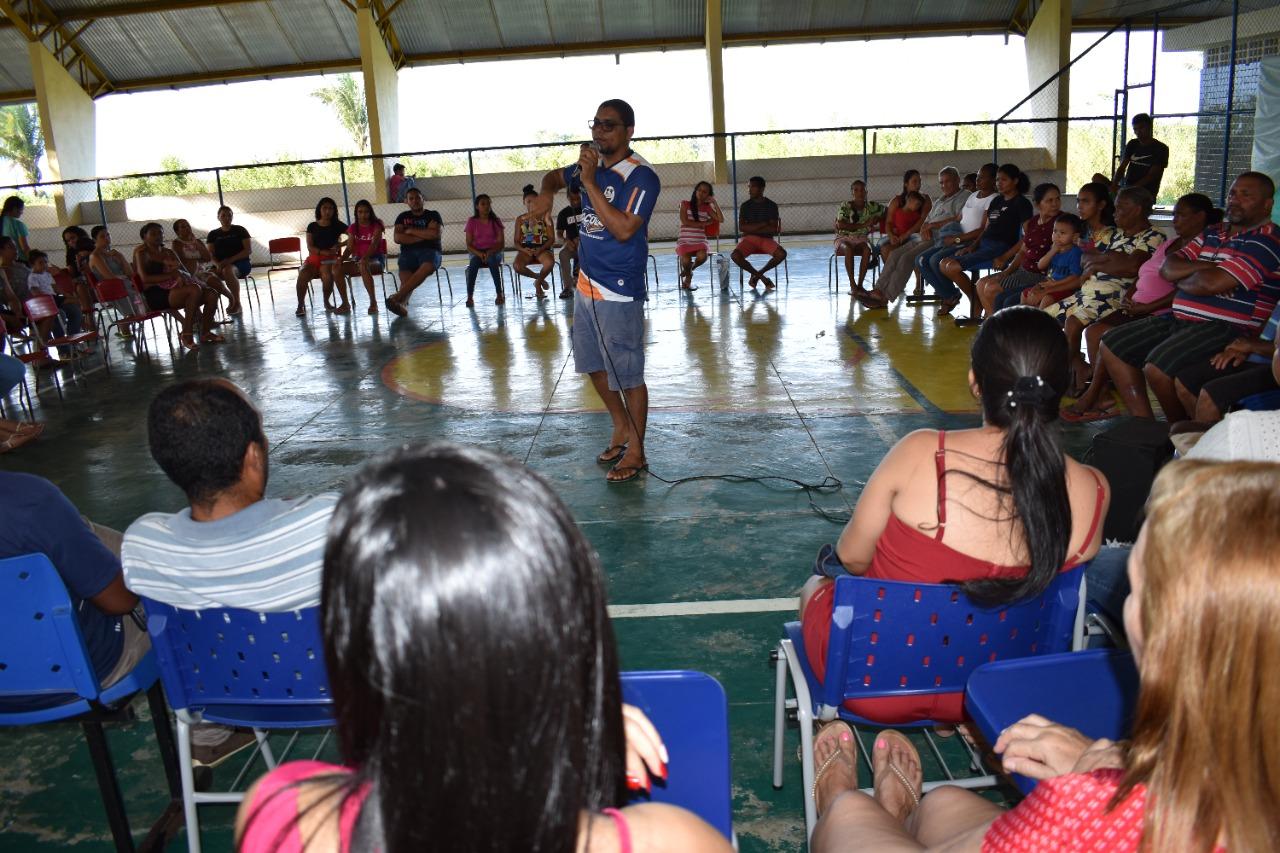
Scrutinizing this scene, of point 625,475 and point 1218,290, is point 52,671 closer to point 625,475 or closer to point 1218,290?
point 625,475

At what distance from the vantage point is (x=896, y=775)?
6.89 ft

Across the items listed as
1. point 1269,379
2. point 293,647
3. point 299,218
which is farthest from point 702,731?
point 299,218

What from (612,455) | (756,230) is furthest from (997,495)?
(756,230)

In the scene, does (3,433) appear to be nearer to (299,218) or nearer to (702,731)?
(702,731)

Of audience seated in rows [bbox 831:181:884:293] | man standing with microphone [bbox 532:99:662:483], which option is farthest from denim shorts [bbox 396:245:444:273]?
man standing with microphone [bbox 532:99:662:483]

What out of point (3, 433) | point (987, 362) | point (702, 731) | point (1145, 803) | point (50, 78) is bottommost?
point (3, 433)

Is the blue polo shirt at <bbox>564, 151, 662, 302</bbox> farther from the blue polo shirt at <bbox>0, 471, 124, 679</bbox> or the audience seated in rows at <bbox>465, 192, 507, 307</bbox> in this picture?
the audience seated in rows at <bbox>465, 192, 507, 307</bbox>

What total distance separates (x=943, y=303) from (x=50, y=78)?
59.4 ft

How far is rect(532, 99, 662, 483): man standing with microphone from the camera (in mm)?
4551

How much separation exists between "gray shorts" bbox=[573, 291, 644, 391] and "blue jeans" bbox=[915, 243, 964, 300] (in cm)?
526

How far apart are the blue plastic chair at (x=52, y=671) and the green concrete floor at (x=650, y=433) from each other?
37 cm

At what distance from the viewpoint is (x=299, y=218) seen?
65.1 feet

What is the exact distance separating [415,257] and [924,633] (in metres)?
10.4

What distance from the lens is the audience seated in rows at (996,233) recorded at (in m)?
8.53
